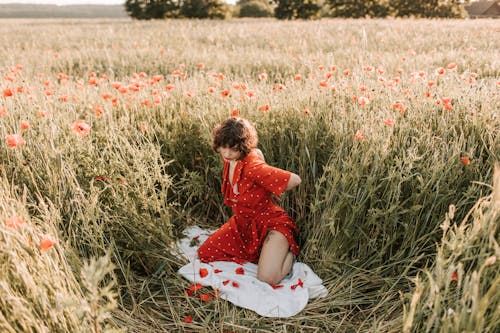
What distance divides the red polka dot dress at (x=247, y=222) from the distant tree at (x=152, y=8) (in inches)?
1357

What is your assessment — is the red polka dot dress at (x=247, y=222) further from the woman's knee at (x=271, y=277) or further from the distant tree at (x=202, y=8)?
the distant tree at (x=202, y=8)

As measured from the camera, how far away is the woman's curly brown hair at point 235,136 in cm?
224

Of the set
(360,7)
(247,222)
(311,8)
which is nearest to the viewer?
(247,222)

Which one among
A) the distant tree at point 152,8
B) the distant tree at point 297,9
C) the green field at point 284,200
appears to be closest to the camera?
the green field at point 284,200

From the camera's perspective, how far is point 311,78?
3.11m

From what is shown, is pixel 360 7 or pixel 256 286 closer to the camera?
pixel 256 286

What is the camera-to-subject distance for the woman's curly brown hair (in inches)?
88.4

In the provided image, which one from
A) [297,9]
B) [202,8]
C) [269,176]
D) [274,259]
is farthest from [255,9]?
[274,259]

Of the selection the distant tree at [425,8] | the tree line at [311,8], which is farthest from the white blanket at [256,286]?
the distant tree at [425,8]

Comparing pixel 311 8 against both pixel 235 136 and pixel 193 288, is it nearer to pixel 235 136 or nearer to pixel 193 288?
pixel 235 136

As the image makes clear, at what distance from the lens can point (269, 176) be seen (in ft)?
7.41

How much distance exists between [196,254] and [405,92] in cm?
172

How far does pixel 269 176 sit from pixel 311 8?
103 ft

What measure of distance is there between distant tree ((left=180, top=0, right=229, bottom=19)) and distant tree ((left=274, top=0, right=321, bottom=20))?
224 inches
